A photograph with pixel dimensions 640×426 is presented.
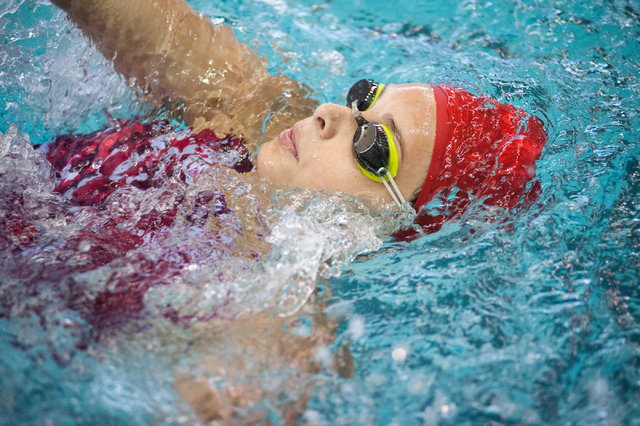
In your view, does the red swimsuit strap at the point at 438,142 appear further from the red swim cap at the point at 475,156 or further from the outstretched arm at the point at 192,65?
the outstretched arm at the point at 192,65

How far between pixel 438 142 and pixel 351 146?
0.38m

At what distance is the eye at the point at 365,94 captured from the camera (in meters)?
1.96

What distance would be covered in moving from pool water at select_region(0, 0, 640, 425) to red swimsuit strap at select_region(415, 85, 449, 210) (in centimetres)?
27

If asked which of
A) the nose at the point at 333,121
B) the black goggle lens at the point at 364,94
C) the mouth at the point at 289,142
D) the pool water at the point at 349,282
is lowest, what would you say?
the pool water at the point at 349,282

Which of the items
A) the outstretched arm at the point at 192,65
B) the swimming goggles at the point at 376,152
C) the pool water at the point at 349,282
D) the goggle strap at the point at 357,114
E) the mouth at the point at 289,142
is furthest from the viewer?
the outstretched arm at the point at 192,65

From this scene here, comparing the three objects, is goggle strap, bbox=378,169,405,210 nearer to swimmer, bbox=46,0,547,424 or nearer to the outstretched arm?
swimmer, bbox=46,0,547,424

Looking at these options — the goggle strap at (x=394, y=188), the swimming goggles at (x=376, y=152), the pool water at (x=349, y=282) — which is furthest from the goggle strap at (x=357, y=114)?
the pool water at (x=349, y=282)

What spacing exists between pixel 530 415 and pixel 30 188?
223cm

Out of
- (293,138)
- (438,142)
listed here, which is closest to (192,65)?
(293,138)

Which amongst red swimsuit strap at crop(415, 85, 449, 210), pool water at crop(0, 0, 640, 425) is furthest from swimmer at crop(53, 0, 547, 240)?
pool water at crop(0, 0, 640, 425)

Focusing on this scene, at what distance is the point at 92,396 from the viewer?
4.21 feet

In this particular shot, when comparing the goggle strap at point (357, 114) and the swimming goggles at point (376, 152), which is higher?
the goggle strap at point (357, 114)

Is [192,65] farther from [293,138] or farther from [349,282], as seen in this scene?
[349,282]

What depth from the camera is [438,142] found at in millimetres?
1827
